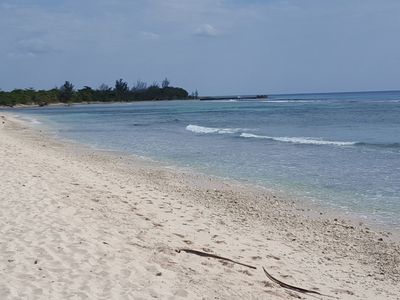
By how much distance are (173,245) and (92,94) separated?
532 feet

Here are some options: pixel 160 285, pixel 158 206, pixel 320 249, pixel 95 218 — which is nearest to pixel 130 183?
pixel 158 206

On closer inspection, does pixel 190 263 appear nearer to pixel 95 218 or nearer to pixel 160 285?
pixel 160 285

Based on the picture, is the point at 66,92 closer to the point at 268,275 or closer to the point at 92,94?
the point at 92,94

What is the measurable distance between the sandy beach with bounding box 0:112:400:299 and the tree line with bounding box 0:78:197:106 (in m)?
128

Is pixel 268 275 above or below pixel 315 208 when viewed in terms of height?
above

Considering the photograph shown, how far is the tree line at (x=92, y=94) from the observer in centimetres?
13625

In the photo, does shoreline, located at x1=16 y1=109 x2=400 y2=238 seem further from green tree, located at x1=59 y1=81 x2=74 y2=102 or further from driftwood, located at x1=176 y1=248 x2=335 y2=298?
green tree, located at x1=59 y1=81 x2=74 y2=102

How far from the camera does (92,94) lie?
163 metres

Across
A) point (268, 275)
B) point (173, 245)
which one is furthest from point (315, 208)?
point (268, 275)

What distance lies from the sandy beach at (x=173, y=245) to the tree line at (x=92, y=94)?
12809 cm

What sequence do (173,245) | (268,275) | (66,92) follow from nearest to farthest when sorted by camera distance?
(268,275)
(173,245)
(66,92)

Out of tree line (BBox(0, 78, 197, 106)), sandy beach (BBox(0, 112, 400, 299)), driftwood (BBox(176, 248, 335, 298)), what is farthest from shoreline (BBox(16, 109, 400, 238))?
tree line (BBox(0, 78, 197, 106))

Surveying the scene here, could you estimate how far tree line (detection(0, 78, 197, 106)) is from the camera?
136 m

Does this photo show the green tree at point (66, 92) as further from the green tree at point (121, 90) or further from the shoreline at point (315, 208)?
the shoreline at point (315, 208)
